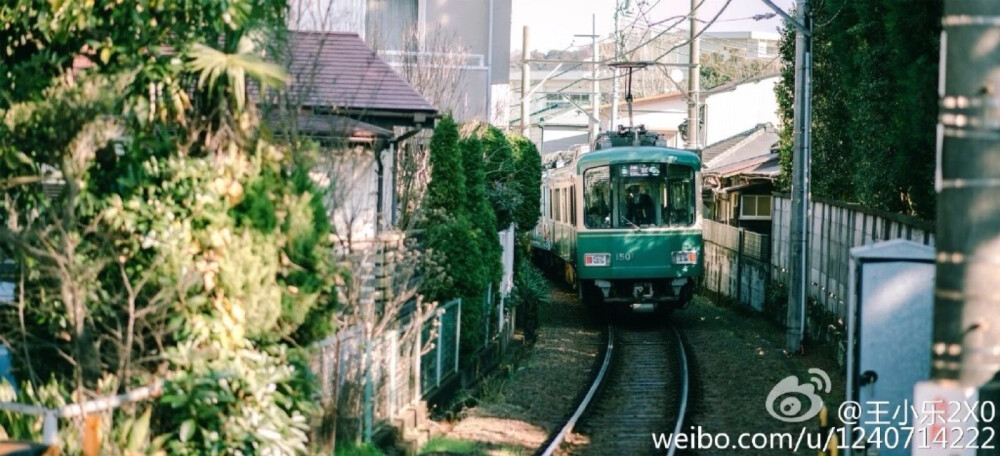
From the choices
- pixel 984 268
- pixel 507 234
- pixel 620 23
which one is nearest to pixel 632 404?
pixel 507 234

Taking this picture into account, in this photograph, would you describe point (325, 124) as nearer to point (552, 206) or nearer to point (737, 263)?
point (552, 206)

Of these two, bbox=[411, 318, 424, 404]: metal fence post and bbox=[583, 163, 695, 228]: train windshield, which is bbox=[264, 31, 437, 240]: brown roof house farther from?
bbox=[583, 163, 695, 228]: train windshield

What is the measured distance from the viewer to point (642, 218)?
2033cm

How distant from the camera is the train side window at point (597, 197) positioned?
66.8 ft

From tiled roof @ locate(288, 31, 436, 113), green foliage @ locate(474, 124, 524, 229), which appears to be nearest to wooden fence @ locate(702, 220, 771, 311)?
green foliage @ locate(474, 124, 524, 229)

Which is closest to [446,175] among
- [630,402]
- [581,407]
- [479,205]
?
[479,205]

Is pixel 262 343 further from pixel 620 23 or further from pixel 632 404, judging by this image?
pixel 620 23

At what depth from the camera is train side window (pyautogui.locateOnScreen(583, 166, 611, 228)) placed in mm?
20375

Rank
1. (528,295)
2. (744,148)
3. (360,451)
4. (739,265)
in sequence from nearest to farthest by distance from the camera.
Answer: (360,451) < (528,295) < (739,265) < (744,148)

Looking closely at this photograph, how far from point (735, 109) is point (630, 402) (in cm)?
3594

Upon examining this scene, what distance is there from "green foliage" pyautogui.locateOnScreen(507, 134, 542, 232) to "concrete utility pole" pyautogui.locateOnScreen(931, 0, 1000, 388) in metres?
17.9

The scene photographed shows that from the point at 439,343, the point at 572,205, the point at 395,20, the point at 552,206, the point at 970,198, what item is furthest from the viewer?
the point at 552,206

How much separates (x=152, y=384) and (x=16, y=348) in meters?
0.88

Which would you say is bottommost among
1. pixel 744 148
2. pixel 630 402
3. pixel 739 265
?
pixel 630 402
